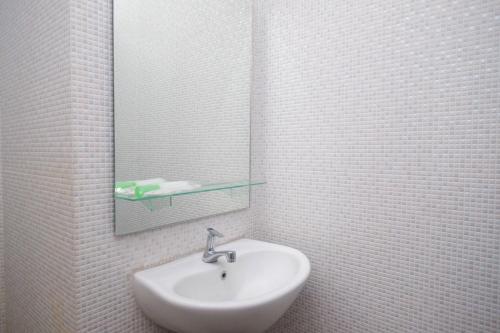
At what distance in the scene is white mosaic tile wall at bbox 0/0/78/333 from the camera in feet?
3.61

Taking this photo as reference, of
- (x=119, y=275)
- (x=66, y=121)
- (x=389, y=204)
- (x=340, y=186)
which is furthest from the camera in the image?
(x=340, y=186)

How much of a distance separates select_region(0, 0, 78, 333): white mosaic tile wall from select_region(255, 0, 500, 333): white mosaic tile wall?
958mm

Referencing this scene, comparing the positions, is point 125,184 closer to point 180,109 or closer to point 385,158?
point 180,109

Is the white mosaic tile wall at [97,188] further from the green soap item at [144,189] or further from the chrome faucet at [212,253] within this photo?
the chrome faucet at [212,253]

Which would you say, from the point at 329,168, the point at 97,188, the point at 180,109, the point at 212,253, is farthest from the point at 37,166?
the point at 329,168

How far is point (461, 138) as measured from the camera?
3.84 ft

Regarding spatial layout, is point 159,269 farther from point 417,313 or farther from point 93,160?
point 417,313

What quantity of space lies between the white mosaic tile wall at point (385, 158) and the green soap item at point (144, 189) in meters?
0.66

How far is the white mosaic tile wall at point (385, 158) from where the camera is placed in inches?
45.5

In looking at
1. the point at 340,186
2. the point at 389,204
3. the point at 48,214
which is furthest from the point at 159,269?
the point at 389,204

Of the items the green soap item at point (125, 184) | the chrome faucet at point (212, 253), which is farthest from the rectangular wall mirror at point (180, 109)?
the chrome faucet at point (212, 253)

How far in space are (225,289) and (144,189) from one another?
559mm

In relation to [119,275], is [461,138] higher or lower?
higher

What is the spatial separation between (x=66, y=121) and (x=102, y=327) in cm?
72
